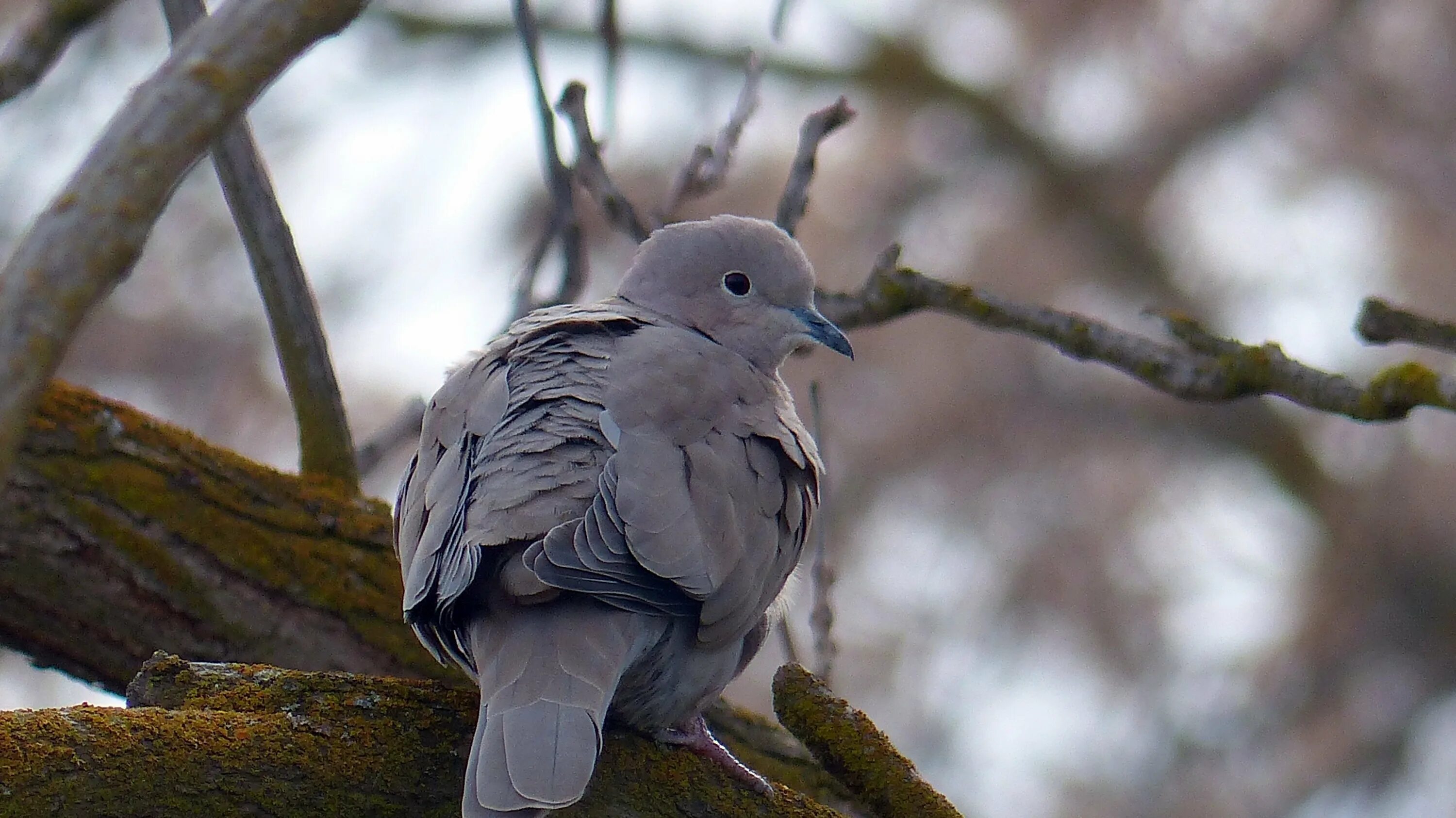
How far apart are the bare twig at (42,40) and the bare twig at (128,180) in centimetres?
73

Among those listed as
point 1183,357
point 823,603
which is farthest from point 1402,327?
Result: point 823,603

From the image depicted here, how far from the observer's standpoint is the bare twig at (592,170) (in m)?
3.91

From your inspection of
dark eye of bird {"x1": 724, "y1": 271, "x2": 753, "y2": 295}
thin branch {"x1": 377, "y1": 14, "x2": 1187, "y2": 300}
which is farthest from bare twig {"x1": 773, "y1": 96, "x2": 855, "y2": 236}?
thin branch {"x1": 377, "y1": 14, "x2": 1187, "y2": 300}

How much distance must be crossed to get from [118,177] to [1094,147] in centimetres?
1047

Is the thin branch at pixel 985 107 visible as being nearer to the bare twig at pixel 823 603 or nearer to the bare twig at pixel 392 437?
the bare twig at pixel 392 437

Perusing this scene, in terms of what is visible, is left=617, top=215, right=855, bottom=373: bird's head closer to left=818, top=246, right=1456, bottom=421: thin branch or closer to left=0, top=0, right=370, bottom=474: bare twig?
left=818, top=246, right=1456, bottom=421: thin branch

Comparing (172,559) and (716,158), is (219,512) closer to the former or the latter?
(172,559)

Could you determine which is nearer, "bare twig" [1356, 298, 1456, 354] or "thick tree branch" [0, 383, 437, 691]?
"bare twig" [1356, 298, 1456, 354]

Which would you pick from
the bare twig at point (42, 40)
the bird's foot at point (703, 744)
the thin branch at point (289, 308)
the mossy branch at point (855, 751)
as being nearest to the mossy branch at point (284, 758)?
the bird's foot at point (703, 744)

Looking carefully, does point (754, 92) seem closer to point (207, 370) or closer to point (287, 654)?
point (287, 654)

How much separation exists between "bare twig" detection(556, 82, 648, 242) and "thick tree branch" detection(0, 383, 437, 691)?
1.04 meters

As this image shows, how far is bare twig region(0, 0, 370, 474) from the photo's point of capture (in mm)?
1506

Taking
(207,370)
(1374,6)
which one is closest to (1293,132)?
(1374,6)

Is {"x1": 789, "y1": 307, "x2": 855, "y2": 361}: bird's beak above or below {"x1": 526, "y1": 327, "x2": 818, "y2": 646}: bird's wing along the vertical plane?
above
